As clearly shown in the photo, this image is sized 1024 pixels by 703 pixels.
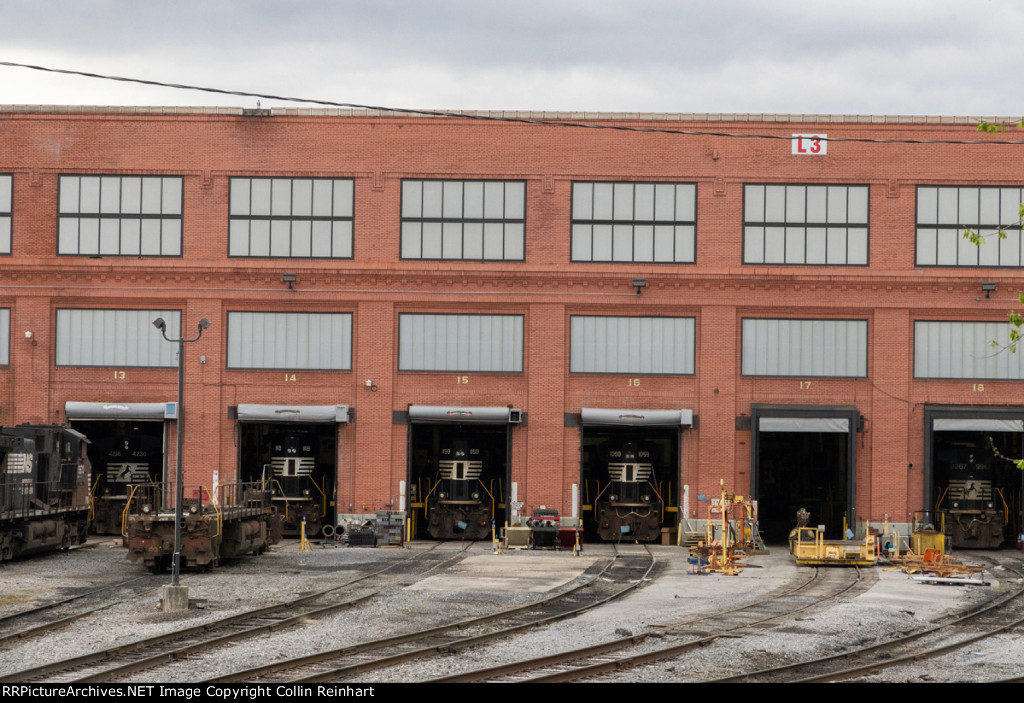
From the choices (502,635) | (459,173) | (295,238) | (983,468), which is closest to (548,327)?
(459,173)

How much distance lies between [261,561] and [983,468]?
25718mm

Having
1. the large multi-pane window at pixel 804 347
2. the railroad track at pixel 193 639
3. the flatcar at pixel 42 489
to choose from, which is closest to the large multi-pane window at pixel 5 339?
the flatcar at pixel 42 489

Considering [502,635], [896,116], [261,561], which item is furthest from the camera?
[896,116]

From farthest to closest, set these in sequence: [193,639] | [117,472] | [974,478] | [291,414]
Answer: [117,472] → [974,478] → [291,414] → [193,639]

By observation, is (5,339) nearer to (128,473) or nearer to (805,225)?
(128,473)

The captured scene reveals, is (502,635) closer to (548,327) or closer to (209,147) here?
(548,327)

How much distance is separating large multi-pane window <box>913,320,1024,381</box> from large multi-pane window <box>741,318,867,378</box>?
204cm

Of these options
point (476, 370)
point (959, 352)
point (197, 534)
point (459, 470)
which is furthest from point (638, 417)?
point (197, 534)

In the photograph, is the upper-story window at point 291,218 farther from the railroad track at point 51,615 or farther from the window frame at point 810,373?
the railroad track at point 51,615

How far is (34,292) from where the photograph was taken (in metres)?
43.1

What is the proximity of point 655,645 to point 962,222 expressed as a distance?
27290 millimetres

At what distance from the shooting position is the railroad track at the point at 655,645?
18031mm

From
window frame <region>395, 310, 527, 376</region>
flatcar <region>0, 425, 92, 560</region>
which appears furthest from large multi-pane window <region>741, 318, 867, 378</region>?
flatcar <region>0, 425, 92, 560</region>

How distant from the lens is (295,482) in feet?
141
